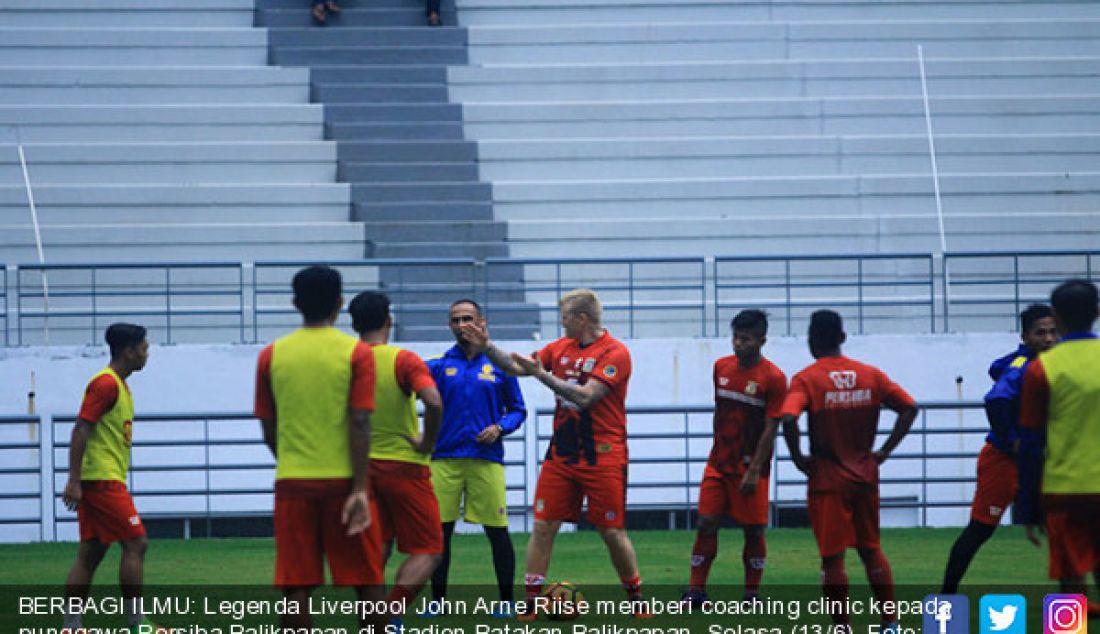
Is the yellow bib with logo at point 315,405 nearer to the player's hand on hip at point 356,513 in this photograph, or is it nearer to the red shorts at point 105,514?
the player's hand on hip at point 356,513

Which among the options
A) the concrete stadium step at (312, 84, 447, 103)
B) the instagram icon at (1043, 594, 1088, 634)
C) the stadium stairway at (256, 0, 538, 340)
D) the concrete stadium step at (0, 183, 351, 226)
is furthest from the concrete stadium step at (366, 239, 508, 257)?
the instagram icon at (1043, 594, 1088, 634)

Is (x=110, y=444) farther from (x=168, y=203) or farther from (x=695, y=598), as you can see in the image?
(x=168, y=203)

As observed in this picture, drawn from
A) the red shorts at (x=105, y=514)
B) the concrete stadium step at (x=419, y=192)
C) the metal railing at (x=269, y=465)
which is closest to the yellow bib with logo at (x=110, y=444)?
the red shorts at (x=105, y=514)

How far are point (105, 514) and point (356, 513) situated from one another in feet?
7.46

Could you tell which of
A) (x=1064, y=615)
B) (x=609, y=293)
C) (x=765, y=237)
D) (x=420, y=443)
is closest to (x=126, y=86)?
(x=609, y=293)

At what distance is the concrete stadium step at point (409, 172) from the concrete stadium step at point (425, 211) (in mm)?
588

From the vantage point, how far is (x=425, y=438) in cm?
720

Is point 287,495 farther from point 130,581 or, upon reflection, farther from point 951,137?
point 951,137

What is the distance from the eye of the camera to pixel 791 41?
71.9 feet

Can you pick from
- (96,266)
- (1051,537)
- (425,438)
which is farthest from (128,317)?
(1051,537)

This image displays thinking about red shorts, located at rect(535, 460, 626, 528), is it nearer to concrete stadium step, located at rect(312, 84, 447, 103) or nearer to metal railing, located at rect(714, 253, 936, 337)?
metal railing, located at rect(714, 253, 936, 337)

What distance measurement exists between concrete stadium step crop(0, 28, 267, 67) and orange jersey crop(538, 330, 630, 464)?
1359cm

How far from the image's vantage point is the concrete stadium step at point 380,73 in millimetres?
21250

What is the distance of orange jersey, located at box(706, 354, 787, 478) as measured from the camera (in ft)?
30.6
